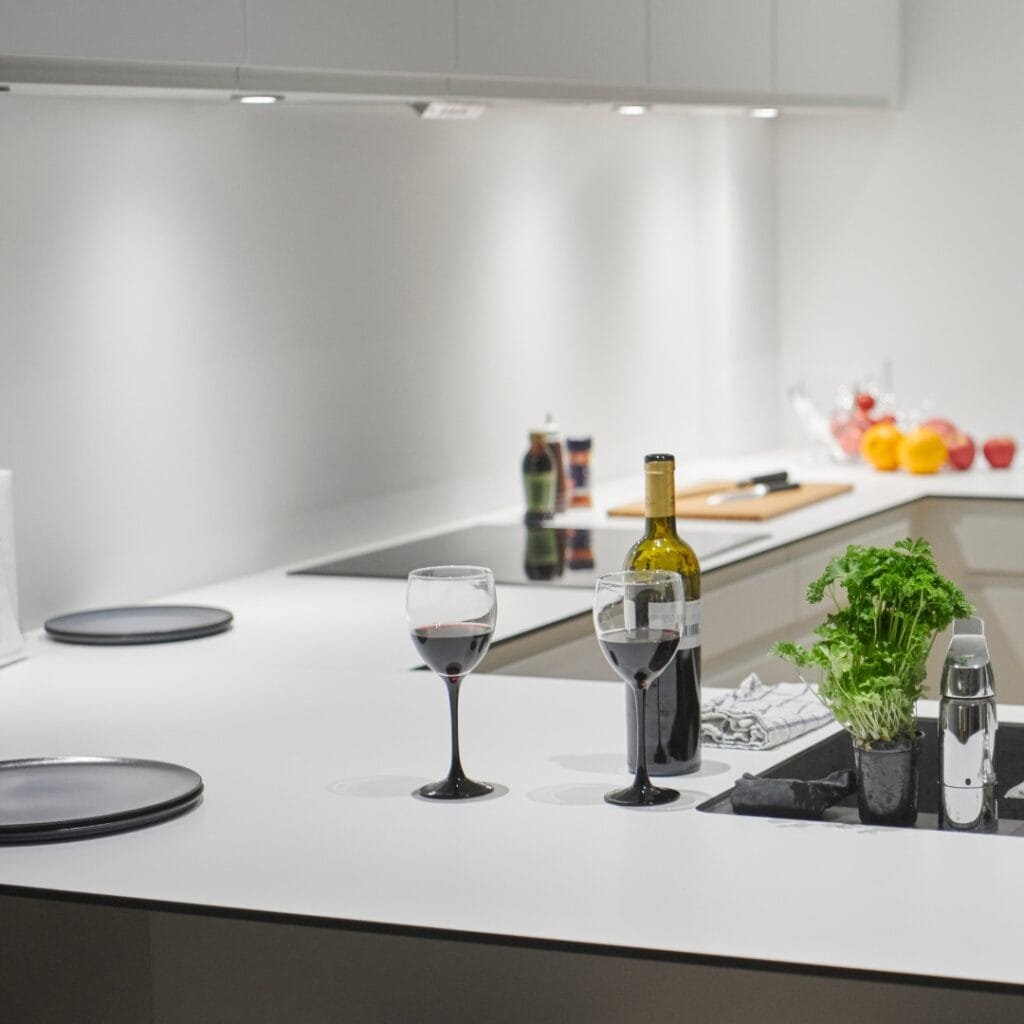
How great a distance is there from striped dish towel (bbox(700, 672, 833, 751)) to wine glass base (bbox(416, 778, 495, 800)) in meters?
0.28

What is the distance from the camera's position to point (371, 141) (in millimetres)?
3498

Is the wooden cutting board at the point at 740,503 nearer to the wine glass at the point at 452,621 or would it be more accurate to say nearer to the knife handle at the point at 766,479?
the knife handle at the point at 766,479

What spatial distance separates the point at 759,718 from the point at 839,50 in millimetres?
2812

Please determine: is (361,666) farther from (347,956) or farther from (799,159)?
(799,159)

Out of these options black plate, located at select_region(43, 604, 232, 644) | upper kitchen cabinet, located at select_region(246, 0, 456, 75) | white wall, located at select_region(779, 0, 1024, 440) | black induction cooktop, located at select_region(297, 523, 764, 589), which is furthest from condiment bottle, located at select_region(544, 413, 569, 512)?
white wall, located at select_region(779, 0, 1024, 440)

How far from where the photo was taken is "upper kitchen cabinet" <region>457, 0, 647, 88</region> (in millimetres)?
2920

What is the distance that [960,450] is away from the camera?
14.5ft

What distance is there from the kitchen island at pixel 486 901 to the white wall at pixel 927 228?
3.01 m

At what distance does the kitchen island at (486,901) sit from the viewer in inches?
52.1

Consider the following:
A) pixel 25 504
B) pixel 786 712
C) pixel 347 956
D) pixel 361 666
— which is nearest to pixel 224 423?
pixel 25 504

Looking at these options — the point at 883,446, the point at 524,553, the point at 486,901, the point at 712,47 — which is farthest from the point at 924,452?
the point at 486,901

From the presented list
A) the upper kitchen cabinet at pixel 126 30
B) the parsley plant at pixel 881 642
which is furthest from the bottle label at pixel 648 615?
the upper kitchen cabinet at pixel 126 30

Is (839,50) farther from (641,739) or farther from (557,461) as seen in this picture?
(641,739)

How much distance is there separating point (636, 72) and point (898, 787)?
2.02 metres
